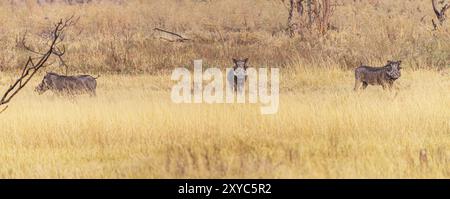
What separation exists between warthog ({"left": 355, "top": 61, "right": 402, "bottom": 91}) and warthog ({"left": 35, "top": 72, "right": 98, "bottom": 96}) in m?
4.48

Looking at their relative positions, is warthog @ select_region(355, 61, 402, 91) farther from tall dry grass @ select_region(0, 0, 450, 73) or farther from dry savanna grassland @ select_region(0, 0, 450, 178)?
tall dry grass @ select_region(0, 0, 450, 73)

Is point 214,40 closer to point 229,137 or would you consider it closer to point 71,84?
point 71,84

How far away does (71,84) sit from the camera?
48.8 ft

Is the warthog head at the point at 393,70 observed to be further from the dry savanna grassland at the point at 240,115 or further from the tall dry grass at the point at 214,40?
the tall dry grass at the point at 214,40

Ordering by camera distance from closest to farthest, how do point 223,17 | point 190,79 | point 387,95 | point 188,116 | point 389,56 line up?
point 188,116 < point 387,95 < point 190,79 < point 389,56 < point 223,17

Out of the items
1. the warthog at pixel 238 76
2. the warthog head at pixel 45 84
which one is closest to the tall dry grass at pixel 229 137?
the warthog head at pixel 45 84

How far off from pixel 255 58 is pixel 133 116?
350 inches

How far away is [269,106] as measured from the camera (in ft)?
43.3

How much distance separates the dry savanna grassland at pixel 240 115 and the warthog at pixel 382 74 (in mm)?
242

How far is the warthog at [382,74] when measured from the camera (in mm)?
15047

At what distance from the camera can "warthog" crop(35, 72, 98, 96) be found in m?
14.8
